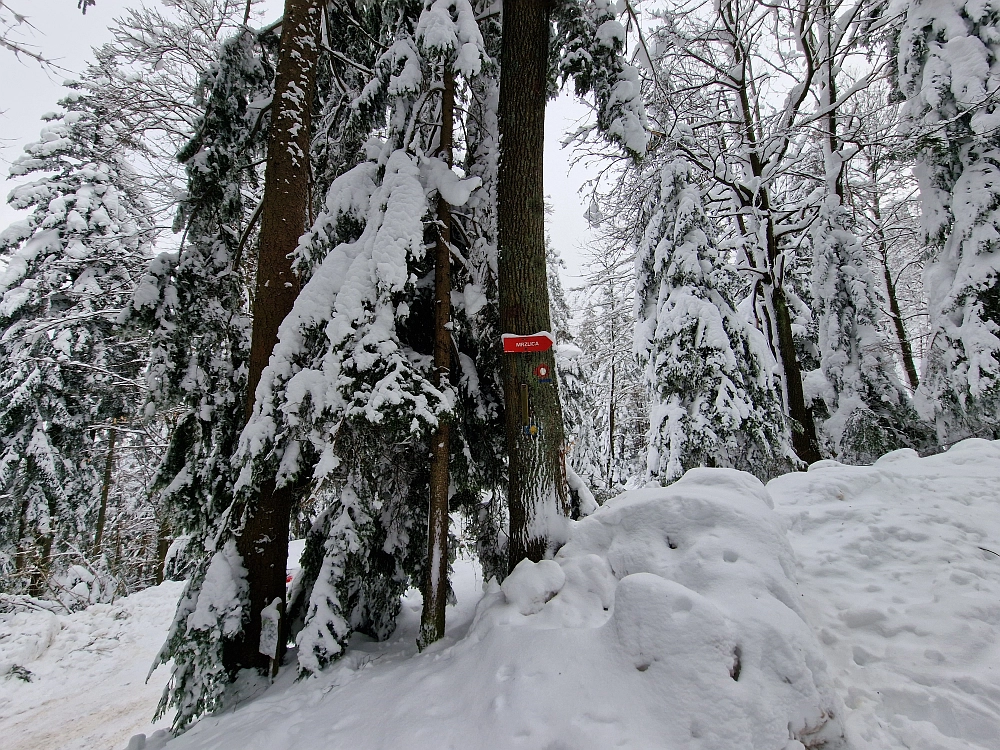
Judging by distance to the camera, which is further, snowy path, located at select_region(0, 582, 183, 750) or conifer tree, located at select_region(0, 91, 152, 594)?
conifer tree, located at select_region(0, 91, 152, 594)

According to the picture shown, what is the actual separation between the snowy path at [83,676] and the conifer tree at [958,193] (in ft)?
36.2

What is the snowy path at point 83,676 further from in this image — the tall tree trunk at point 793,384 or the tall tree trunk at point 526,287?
the tall tree trunk at point 793,384

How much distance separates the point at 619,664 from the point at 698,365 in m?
5.47

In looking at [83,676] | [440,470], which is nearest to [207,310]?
[440,470]

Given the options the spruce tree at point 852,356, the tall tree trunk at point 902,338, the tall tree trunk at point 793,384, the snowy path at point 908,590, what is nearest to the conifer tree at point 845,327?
the spruce tree at point 852,356

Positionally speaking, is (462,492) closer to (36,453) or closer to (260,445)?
(260,445)

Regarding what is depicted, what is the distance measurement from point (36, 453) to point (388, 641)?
34.8 feet

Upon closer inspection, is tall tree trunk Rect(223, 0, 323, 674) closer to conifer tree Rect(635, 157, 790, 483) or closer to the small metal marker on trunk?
the small metal marker on trunk

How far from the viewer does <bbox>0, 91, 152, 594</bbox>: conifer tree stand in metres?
9.30

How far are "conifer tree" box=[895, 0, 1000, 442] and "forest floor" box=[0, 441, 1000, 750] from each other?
291cm

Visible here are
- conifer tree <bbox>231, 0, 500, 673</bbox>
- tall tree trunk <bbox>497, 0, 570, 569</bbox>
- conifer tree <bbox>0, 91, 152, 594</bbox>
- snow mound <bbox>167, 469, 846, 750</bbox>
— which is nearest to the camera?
snow mound <bbox>167, 469, 846, 750</bbox>

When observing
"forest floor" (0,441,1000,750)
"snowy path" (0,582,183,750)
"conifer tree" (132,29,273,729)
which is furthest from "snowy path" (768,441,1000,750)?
"snowy path" (0,582,183,750)

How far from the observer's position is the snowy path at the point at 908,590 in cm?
201

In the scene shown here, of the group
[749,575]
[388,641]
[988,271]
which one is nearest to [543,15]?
[749,575]
